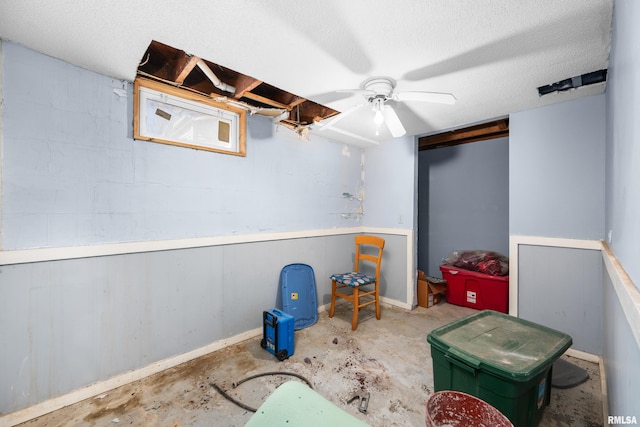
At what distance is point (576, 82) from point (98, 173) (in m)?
3.61

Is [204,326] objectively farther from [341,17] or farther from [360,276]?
[341,17]

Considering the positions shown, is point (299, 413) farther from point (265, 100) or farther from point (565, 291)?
point (565, 291)

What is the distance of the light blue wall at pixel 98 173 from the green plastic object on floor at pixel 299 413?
1777 mm

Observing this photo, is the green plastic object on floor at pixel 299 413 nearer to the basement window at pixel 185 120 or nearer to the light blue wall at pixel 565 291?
the basement window at pixel 185 120

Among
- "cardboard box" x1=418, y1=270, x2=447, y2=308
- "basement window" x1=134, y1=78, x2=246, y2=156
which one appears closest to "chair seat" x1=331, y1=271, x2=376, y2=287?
"cardboard box" x1=418, y1=270, x2=447, y2=308

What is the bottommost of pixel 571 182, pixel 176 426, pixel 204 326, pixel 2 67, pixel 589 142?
pixel 176 426

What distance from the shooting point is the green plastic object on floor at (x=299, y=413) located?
778 millimetres

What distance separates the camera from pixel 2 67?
1541mm

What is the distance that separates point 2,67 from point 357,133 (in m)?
2.94

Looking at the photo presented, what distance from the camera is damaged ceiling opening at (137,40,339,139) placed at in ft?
6.42

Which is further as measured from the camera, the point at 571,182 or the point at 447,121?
the point at 447,121

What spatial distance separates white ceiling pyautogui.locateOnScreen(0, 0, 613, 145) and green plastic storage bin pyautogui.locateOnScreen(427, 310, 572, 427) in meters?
1.79

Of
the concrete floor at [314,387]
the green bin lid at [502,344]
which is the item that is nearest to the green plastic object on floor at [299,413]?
the green bin lid at [502,344]

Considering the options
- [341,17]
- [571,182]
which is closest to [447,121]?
[571,182]
